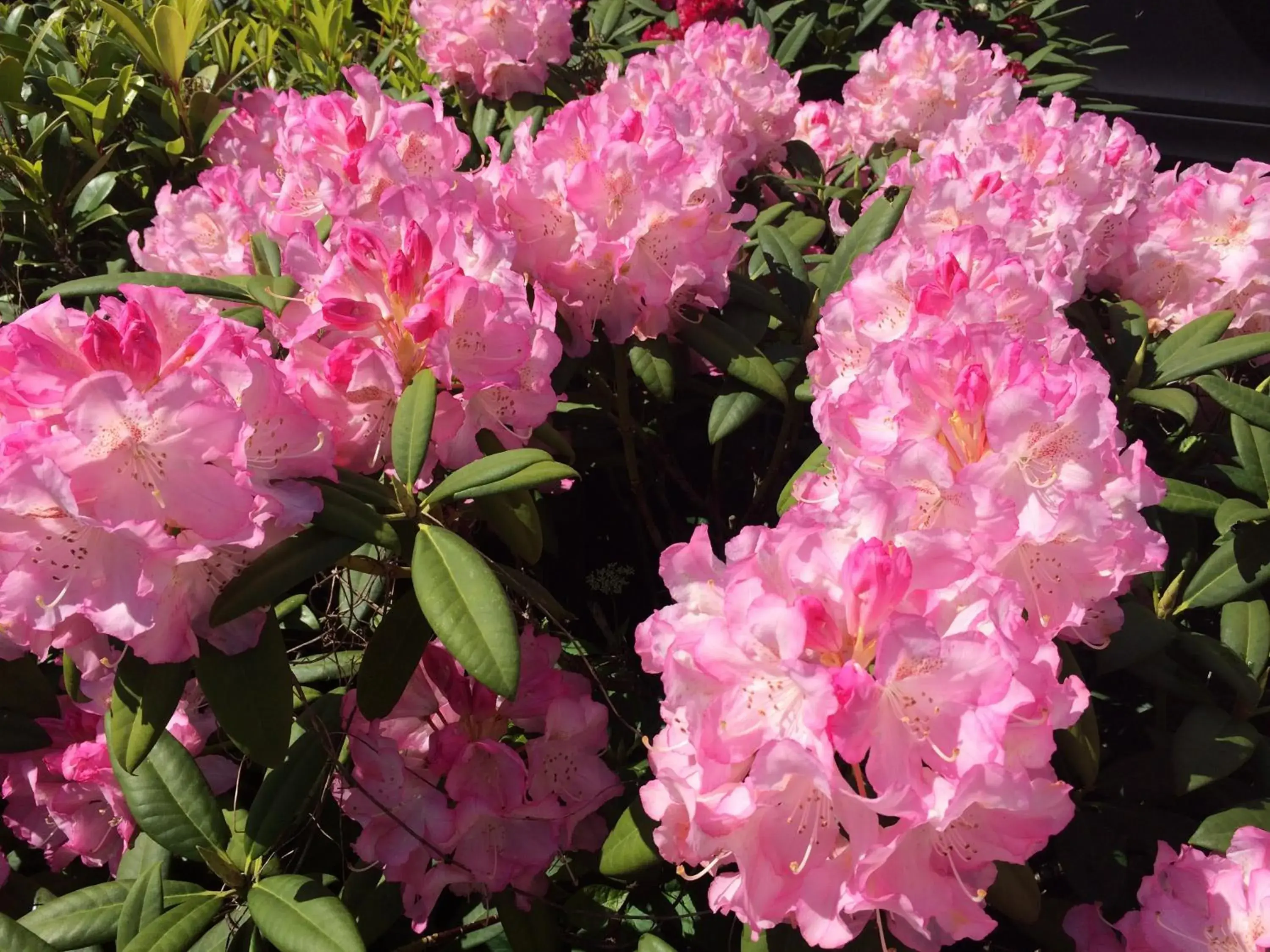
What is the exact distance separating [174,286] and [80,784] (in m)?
0.56

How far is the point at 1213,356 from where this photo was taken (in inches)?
49.8

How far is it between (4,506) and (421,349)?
0.39 metres

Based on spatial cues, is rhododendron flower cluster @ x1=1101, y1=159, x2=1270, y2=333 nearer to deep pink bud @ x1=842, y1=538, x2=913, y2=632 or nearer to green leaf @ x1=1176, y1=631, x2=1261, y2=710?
green leaf @ x1=1176, y1=631, x2=1261, y2=710

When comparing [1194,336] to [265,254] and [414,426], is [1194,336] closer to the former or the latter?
[414,426]

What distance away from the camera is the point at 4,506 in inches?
25.7

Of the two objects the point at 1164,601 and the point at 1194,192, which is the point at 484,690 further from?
the point at 1194,192

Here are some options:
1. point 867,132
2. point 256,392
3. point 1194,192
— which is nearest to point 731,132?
point 867,132

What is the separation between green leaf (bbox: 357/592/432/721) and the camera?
0.92 meters

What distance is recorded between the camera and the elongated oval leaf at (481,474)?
0.93 meters

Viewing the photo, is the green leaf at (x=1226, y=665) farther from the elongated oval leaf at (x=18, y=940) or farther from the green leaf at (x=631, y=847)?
the elongated oval leaf at (x=18, y=940)

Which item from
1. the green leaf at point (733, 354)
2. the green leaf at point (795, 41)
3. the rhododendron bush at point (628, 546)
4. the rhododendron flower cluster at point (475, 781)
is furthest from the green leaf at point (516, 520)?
the green leaf at point (795, 41)

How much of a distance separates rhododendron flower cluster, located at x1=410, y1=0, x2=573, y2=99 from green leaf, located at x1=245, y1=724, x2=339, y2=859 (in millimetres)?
1448

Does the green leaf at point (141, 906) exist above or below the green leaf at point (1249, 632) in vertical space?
below

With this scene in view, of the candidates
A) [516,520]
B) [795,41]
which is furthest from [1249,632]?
[795,41]
